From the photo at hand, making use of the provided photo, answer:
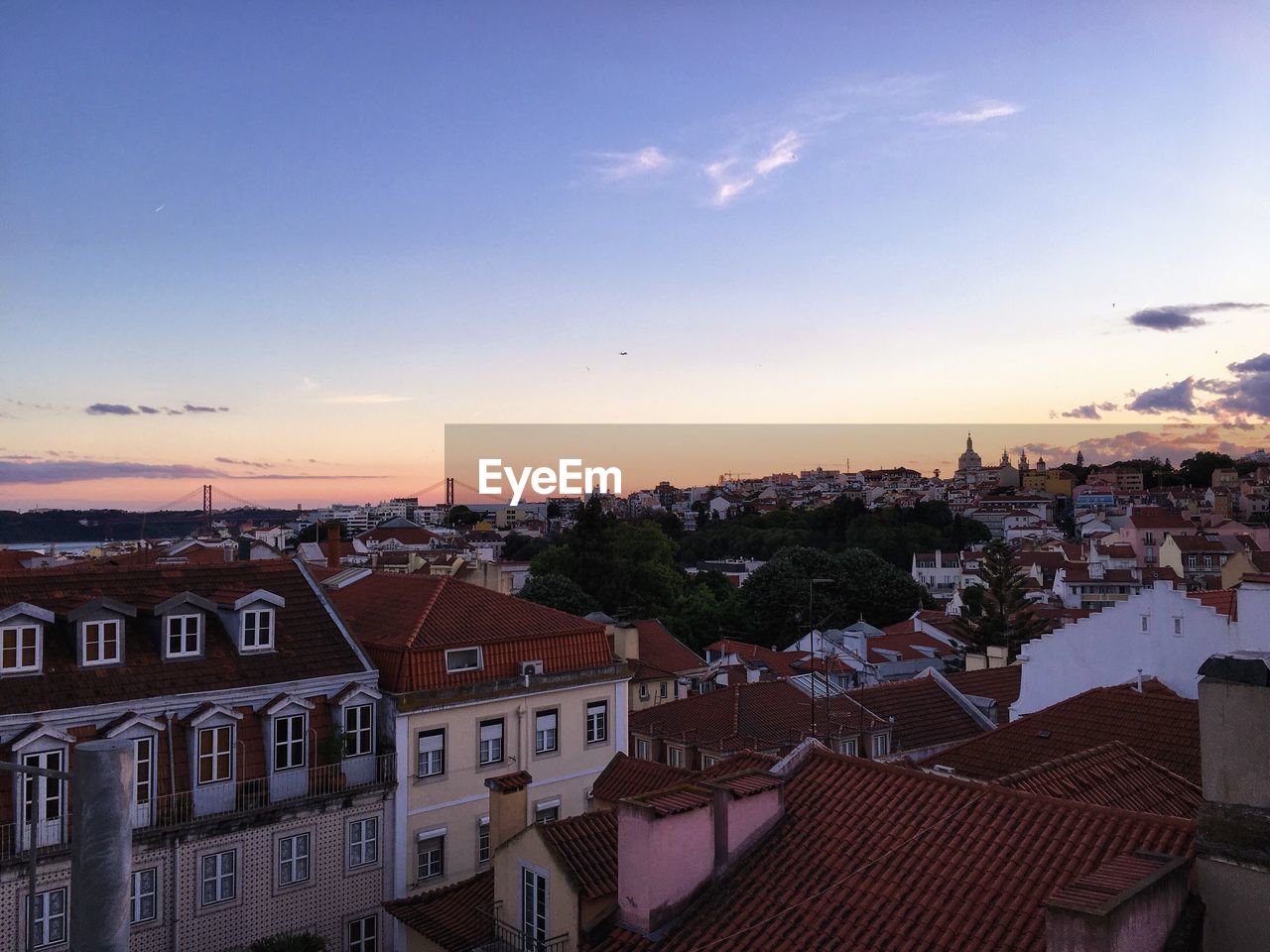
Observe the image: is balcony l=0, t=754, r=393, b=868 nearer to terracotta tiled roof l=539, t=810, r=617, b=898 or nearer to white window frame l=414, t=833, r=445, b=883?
white window frame l=414, t=833, r=445, b=883

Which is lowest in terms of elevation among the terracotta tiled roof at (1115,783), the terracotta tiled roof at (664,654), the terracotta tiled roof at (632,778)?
the terracotta tiled roof at (664,654)

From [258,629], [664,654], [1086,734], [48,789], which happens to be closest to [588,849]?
[1086,734]

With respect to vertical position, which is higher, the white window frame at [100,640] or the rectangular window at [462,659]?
the white window frame at [100,640]

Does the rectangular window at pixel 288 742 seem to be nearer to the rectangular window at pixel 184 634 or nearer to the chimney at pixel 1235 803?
the rectangular window at pixel 184 634

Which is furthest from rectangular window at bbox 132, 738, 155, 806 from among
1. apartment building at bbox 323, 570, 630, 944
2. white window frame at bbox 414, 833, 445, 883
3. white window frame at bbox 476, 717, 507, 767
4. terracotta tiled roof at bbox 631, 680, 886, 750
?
terracotta tiled roof at bbox 631, 680, 886, 750

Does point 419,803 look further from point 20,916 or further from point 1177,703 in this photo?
point 1177,703

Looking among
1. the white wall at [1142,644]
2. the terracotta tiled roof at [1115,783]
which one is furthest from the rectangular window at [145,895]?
the white wall at [1142,644]
